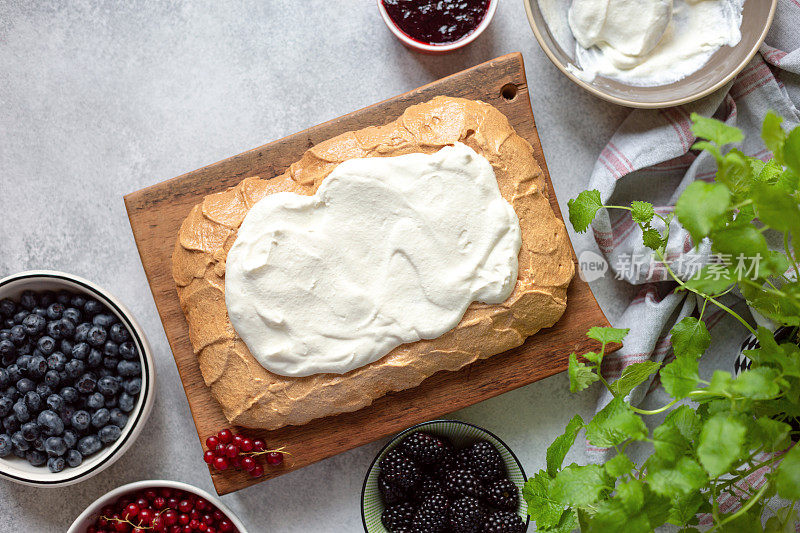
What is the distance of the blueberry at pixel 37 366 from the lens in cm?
200

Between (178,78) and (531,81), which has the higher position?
(178,78)

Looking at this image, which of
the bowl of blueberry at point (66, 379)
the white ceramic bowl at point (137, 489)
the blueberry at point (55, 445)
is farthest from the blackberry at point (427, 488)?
the blueberry at point (55, 445)

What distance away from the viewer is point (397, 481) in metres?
2.05

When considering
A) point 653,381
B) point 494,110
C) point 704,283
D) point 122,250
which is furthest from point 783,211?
point 122,250

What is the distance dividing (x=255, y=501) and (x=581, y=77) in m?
1.86

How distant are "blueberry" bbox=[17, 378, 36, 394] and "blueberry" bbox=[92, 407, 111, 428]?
21 cm

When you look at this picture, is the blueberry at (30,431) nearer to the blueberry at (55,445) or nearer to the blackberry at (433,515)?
the blueberry at (55,445)

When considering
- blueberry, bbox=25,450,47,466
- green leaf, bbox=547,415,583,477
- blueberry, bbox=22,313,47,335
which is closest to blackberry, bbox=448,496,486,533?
green leaf, bbox=547,415,583,477

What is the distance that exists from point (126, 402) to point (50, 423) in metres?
0.22

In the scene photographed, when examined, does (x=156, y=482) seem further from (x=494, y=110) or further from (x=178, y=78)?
(x=494, y=110)

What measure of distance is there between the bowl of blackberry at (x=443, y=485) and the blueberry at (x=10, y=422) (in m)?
1.13

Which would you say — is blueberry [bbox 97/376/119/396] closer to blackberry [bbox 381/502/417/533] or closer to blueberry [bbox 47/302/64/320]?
blueberry [bbox 47/302/64/320]

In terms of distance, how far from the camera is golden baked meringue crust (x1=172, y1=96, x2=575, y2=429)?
1975 mm

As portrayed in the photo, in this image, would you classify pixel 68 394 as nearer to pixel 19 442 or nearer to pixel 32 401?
pixel 32 401
